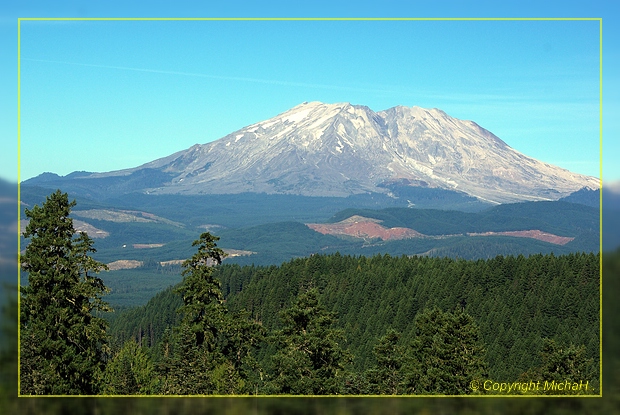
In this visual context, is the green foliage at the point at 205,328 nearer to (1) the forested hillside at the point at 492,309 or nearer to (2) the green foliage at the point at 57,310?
(1) the forested hillside at the point at 492,309

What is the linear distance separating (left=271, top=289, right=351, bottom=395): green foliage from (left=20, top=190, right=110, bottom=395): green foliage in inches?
76.7

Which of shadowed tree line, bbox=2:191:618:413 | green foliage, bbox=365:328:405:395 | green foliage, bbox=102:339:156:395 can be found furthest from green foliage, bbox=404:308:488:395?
green foliage, bbox=102:339:156:395

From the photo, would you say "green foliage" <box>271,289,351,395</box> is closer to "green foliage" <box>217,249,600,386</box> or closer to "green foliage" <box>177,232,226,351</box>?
"green foliage" <box>217,249,600,386</box>

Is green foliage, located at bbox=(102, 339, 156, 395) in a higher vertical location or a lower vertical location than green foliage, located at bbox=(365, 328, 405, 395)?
higher

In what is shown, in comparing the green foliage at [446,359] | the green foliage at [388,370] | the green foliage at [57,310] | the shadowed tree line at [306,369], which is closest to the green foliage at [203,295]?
the shadowed tree line at [306,369]

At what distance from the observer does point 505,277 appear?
25641 millimetres

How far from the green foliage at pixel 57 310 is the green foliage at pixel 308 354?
195cm

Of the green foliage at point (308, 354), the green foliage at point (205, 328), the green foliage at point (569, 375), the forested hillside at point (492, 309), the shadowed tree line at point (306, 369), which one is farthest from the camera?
the green foliage at point (205, 328)

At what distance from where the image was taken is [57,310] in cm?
754

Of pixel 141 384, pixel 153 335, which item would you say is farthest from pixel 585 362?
pixel 153 335

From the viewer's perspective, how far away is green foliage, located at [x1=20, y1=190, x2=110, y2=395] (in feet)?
22.3

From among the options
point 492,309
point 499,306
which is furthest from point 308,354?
point 492,309

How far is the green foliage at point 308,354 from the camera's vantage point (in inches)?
313

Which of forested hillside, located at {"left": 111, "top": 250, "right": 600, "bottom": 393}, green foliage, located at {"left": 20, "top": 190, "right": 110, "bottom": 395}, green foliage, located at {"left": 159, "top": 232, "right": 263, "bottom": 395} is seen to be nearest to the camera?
green foliage, located at {"left": 20, "top": 190, "right": 110, "bottom": 395}
